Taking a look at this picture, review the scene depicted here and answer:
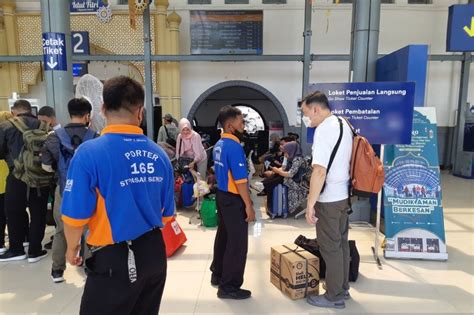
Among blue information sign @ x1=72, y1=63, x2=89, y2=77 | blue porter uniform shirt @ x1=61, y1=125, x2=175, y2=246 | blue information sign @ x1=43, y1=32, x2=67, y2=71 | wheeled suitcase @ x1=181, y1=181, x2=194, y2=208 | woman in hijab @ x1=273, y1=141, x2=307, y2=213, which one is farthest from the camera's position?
blue information sign @ x1=72, y1=63, x2=89, y2=77

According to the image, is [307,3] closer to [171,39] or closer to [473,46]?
[171,39]

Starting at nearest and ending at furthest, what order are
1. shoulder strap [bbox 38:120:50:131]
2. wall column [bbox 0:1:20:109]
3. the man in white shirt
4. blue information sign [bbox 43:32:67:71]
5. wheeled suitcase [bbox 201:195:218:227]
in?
the man in white shirt → shoulder strap [bbox 38:120:50:131] → blue information sign [bbox 43:32:67:71] → wheeled suitcase [bbox 201:195:218:227] → wall column [bbox 0:1:20:109]

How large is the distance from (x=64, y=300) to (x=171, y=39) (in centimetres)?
725

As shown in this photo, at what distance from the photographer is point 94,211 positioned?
1.33 meters

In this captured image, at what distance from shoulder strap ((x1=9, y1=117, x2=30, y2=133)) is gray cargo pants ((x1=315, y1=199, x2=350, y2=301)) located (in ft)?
9.00

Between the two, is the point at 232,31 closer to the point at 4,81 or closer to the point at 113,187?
the point at 4,81

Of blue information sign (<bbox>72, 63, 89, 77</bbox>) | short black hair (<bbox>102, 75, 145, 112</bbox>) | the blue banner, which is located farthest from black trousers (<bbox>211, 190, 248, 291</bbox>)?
blue information sign (<bbox>72, 63, 89, 77</bbox>)

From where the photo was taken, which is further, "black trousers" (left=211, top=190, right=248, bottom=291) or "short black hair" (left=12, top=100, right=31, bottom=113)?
"short black hair" (left=12, top=100, right=31, bottom=113)

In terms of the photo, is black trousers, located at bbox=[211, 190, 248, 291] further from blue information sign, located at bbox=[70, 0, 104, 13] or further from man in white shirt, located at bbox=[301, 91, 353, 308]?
blue information sign, located at bbox=[70, 0, 104, 13]

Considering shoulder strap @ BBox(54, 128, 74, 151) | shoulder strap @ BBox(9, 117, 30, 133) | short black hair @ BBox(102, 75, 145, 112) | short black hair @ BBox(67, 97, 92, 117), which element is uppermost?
short black hair @ BBox(102, 75, 145, 112)

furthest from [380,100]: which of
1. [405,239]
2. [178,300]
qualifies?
[178,300]

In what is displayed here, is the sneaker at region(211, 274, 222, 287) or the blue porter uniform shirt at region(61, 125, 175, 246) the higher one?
the blue porter uniform shirt at region(61, 125, 175, 246)

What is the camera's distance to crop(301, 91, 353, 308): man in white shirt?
2.36m

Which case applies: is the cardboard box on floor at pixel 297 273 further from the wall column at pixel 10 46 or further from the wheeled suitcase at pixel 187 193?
the wall column at pixel 10 46
